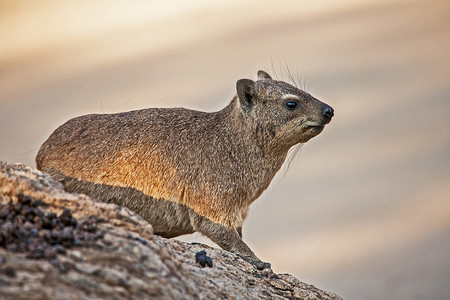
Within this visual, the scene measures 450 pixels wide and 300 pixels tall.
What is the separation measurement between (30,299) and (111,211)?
49.2 inches

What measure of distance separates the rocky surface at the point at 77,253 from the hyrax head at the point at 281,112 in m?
2.63

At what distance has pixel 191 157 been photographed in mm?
7562

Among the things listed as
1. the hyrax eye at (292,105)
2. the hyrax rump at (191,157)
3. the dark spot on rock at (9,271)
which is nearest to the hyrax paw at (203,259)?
the hyrax rump at (191,157)

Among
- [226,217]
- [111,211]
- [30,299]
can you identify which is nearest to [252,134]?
[226,217]

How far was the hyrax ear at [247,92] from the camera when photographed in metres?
7.59

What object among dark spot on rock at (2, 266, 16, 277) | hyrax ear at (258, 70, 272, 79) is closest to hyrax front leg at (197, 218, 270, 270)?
hyrax ear at (258, 70, 272, 79)

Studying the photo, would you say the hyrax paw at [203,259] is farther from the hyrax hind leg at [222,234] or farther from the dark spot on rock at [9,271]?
the dark spot on rock at [9,271]

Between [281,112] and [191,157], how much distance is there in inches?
44.3

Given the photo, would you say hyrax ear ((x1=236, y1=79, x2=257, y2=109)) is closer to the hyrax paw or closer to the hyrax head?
the hyrax head

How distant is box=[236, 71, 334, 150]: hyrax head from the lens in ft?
24.3

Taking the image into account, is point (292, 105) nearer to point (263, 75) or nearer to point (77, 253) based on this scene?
point (263, 75)

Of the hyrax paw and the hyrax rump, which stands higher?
the hyrax rump

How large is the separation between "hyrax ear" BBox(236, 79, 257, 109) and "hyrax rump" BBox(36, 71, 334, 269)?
1 centimetres

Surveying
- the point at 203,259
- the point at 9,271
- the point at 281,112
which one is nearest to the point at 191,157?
the point at 281,112
